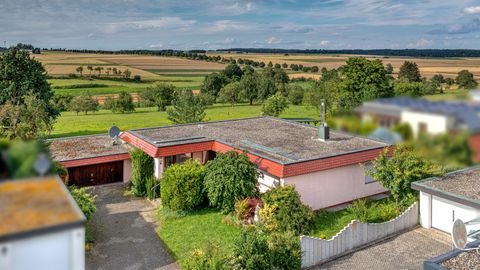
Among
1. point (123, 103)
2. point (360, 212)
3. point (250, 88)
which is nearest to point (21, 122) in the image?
point (360, 212)

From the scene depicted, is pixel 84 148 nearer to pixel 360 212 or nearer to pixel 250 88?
pixel 360 212

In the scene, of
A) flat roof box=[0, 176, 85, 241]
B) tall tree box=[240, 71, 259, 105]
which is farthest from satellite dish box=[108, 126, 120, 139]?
tall tree box=[240, 71, 259, 105]

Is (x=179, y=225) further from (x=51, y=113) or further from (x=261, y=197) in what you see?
(x=51, y=113)

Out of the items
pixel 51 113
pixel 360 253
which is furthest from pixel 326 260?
pixel 51 113

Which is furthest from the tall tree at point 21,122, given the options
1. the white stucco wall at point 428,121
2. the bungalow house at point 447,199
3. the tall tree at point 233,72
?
the tall tree at point 233,72

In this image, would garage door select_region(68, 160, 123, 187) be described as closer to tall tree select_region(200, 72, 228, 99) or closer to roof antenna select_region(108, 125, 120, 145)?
roof antenna select_region(108, 125, 120, 145)
